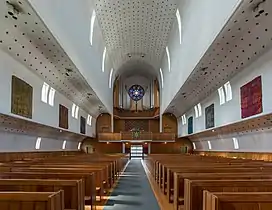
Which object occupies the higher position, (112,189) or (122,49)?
(122,49)

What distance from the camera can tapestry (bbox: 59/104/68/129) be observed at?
1778 cm

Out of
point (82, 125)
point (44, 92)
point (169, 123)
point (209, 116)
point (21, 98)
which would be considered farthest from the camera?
point (169, 123)

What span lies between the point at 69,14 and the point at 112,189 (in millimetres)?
5651

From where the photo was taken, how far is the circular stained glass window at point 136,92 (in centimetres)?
4369

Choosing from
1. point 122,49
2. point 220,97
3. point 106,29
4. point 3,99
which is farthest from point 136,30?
point 3,99

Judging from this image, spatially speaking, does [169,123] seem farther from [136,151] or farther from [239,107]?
[239,107]

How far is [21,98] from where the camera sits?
38.1ft

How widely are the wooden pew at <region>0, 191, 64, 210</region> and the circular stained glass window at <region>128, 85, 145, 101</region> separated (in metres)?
40.9

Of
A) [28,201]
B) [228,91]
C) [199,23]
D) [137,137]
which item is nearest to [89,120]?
[137,137]

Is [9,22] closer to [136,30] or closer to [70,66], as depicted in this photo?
[70,66]

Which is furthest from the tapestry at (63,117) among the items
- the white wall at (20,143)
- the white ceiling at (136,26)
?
the white ceiling at (136,26)

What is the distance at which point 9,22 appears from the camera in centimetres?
841

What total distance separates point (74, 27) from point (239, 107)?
20.8 feet

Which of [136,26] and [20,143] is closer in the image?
[20,143]
